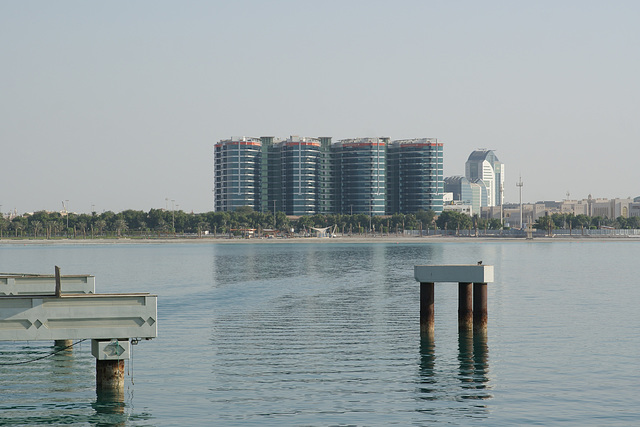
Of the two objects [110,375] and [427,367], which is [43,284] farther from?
[427,367]

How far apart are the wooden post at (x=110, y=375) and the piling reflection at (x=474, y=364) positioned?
42.1 ft

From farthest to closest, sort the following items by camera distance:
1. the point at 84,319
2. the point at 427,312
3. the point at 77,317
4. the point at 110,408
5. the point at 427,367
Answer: the point at 427,312
the point at 427,367
the point at 110,408
the point at 84,319
the point at 77,317

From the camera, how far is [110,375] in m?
26.4

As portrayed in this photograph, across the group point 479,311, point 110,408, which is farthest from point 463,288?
point 110,408

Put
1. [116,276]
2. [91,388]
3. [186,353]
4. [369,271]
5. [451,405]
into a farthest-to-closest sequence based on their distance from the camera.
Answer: [369,271], [116,276], [186,353], [91,388], [451,405]

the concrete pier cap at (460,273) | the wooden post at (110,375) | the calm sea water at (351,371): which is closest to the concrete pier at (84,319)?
the wooden post at (110,375)

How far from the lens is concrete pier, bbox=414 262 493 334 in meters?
40.8

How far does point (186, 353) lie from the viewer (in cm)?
3922

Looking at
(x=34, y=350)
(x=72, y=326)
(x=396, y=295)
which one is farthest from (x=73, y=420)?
(x=396, y=295)

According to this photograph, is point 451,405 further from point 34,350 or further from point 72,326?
point 34,350

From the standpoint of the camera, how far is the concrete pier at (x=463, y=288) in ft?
134

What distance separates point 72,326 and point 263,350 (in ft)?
55.0

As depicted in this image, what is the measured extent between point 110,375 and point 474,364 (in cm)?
1735

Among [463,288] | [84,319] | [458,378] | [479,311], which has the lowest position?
[458,378]
